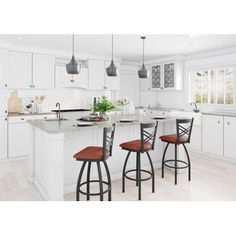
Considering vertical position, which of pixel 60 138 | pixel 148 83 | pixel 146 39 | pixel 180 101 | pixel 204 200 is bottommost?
pixel 204 200

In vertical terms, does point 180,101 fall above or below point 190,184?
above

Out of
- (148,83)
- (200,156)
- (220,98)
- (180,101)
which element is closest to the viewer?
(200,156)

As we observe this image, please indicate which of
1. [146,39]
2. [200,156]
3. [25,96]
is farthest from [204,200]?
[25,96]

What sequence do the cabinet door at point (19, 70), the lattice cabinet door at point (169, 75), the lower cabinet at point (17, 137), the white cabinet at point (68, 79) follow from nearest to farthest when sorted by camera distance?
the lower cabinet at point (17, 137)
the cabinet door at point (19, 70)
the white cabinet at point (68, 79)
the lattice cabinet door at point (169, 75)

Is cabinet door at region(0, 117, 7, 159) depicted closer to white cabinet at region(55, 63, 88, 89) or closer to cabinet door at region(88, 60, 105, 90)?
white cabinet at region(55, 63, 88, 89)

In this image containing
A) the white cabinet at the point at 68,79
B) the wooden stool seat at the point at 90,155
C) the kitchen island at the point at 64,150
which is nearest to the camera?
the wooden stool seat at the point at 90,155

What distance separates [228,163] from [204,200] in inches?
84.1

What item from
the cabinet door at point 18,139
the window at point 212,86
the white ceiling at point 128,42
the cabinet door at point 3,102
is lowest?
the cabinet door at point 18,139

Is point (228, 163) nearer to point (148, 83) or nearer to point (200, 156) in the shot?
point (200, 156)

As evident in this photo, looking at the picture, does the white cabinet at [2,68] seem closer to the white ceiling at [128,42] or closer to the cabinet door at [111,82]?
the white ceiling at [128,42]

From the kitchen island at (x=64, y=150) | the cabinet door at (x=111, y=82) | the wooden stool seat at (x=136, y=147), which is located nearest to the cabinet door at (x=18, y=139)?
the kitchen island at (x=64, y=150)

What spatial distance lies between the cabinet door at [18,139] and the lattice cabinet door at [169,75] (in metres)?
3.96

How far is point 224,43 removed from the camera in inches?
198

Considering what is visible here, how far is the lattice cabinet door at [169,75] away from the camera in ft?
21.6
